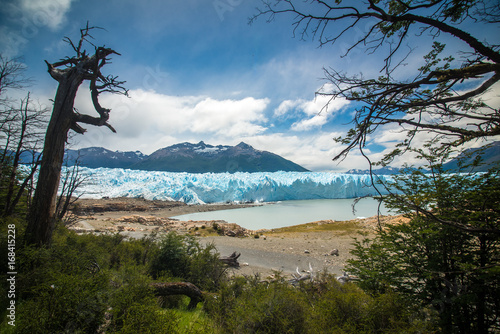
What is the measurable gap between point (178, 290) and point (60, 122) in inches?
181

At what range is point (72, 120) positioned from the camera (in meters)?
4.87

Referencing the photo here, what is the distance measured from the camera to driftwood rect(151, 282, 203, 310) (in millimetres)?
4088

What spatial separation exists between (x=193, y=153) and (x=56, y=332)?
188m

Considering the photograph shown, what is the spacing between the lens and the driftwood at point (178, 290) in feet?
13.4

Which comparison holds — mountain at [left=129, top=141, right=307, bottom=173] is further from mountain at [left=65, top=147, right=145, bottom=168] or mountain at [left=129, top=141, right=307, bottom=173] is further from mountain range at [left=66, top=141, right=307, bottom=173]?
mountain at [left=65, top=147, right=145, bottom=168]

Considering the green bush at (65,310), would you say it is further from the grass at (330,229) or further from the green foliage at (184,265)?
the grass at (330,229)

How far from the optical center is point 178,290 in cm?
434

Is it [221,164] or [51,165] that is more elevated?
[221,164]

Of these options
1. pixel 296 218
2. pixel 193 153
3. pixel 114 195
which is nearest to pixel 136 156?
pixel 193 153

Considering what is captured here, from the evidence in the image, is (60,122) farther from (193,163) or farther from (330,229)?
(193,163)

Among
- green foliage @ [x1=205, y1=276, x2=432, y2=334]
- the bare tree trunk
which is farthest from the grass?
the bare tree trunk

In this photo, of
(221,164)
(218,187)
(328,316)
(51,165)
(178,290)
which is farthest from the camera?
(221,164)

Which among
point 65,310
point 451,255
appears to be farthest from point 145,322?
point 451,255

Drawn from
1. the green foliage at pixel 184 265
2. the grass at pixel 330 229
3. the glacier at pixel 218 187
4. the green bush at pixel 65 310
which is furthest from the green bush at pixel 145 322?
the glacier at pixel 218 187
